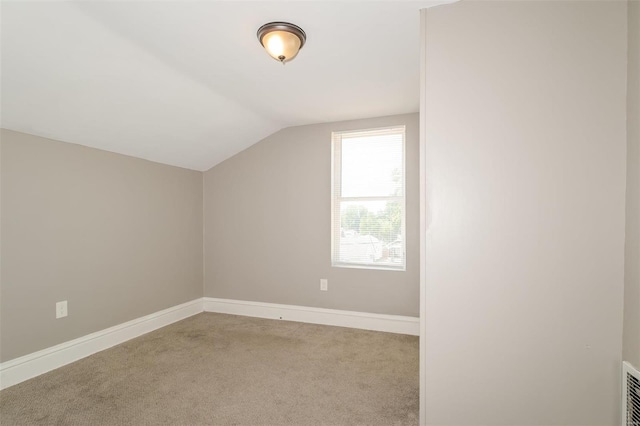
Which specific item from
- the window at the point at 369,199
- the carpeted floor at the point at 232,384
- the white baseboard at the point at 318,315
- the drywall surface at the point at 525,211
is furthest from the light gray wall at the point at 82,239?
the drywall surface at the point at 525,211

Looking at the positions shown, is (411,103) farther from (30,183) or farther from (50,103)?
(30,183)

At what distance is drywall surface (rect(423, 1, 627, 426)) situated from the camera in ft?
4.68

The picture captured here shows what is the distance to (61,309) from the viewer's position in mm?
2684

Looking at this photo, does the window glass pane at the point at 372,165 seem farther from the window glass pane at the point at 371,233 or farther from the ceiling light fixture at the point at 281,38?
the ceiling light fixture at the point at 281,38

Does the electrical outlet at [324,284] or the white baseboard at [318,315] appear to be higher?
the electrical outlet at [324,284]

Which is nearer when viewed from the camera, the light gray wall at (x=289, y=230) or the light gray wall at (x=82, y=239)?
the light gray wall at (x=82, y=239)

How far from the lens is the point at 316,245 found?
378 cm

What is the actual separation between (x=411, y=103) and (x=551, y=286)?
215cm

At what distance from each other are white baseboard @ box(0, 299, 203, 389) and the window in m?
1.93

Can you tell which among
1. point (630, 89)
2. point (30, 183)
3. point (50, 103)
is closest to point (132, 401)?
point (30, 183)

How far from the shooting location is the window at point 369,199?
11.6 ft

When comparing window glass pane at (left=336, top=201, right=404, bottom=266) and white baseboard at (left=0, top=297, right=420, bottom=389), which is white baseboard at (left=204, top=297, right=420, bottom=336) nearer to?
white baseboard at (left=0, top=297, right=420, bottom=389)

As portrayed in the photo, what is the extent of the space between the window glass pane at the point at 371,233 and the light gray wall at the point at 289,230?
0.41 ft

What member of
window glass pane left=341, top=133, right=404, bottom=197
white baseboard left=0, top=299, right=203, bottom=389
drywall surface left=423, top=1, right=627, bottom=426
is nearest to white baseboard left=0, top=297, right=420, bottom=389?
white baseboard left=0, top=299, right=203, bottom=389
